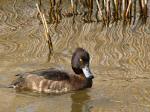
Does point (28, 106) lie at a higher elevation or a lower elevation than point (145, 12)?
lower

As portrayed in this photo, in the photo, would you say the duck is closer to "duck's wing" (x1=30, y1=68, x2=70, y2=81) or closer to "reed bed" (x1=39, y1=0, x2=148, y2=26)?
"duck's wing" (x1=30, y1=68, x2=70, y2=81)

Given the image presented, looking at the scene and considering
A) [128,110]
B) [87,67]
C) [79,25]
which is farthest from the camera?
[79,25]

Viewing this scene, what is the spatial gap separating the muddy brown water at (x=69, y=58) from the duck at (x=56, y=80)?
0.15 metres

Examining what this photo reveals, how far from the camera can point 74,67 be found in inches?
334

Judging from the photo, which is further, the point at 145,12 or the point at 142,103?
the point at 145,12

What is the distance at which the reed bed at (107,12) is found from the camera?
38.0ft

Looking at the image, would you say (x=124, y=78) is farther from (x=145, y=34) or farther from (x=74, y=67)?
(x=145, y=34)

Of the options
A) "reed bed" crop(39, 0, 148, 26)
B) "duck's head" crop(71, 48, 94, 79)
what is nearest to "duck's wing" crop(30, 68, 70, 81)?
"duck's head" crop(71, 48, 94, 79)

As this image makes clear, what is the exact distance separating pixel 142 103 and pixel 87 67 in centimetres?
122

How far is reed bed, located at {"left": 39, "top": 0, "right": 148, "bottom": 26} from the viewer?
38.0ft

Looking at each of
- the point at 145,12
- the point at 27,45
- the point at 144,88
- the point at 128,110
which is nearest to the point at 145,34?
the point at 145,12

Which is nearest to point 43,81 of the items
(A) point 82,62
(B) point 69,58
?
(A) point 82,62

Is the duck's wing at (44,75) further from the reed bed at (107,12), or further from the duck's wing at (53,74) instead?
the reed bed at (107,12)

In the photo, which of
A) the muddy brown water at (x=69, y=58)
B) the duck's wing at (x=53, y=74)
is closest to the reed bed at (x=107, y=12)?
the muddy brown water at (x=69, y=58)
